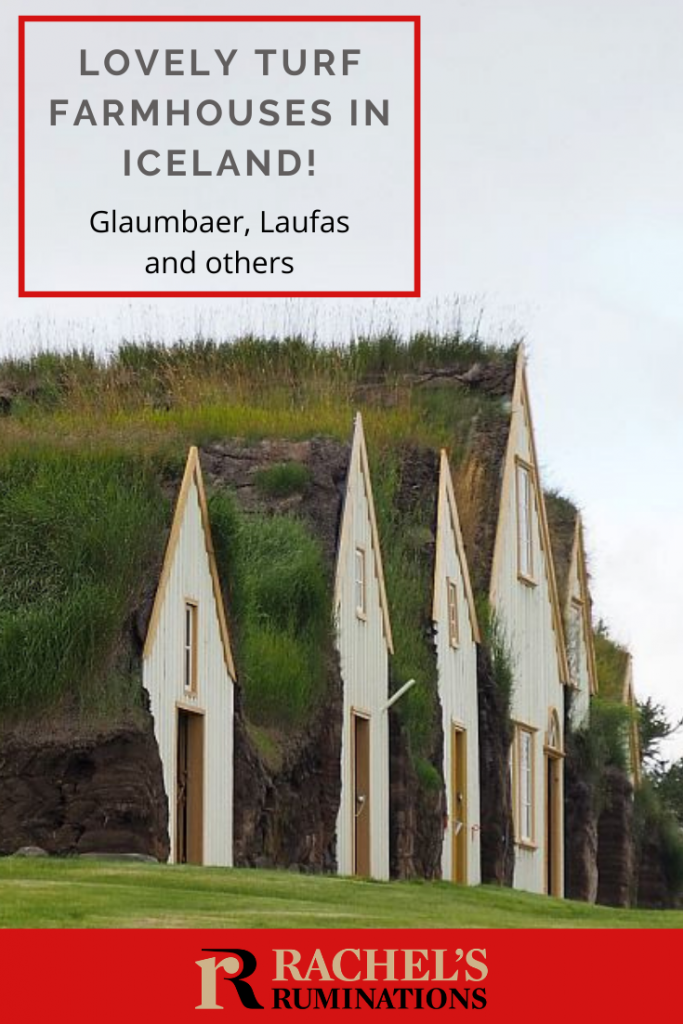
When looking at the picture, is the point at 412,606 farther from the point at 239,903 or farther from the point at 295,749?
the point at 239,903

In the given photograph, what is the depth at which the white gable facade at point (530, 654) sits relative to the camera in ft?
165

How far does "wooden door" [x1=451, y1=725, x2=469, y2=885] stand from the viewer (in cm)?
4591

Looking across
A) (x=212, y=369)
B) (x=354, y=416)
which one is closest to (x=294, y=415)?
(x=354, y=416)

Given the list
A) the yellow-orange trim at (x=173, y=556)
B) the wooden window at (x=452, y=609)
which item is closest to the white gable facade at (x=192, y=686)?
the yellow-orange trim at (x=173, y=556)

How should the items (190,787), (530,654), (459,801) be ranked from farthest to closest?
(530,654), (459,801), (190,787)

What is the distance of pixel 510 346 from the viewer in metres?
53.4

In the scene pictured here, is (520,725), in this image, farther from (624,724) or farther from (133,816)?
(133,816)

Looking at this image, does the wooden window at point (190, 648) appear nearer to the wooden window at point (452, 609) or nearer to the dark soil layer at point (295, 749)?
the dark soil layer at point (295, 749)

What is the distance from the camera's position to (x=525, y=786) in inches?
2003

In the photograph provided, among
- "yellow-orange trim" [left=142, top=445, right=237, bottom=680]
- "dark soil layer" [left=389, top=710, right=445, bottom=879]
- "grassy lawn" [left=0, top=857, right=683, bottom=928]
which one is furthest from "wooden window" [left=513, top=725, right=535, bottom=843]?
"grassy lawn" [left=0, top=857, right=683, bottom=928]

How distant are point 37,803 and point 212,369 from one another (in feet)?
59.1

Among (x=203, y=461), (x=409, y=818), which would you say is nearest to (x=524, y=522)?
(x=409, y=818)
